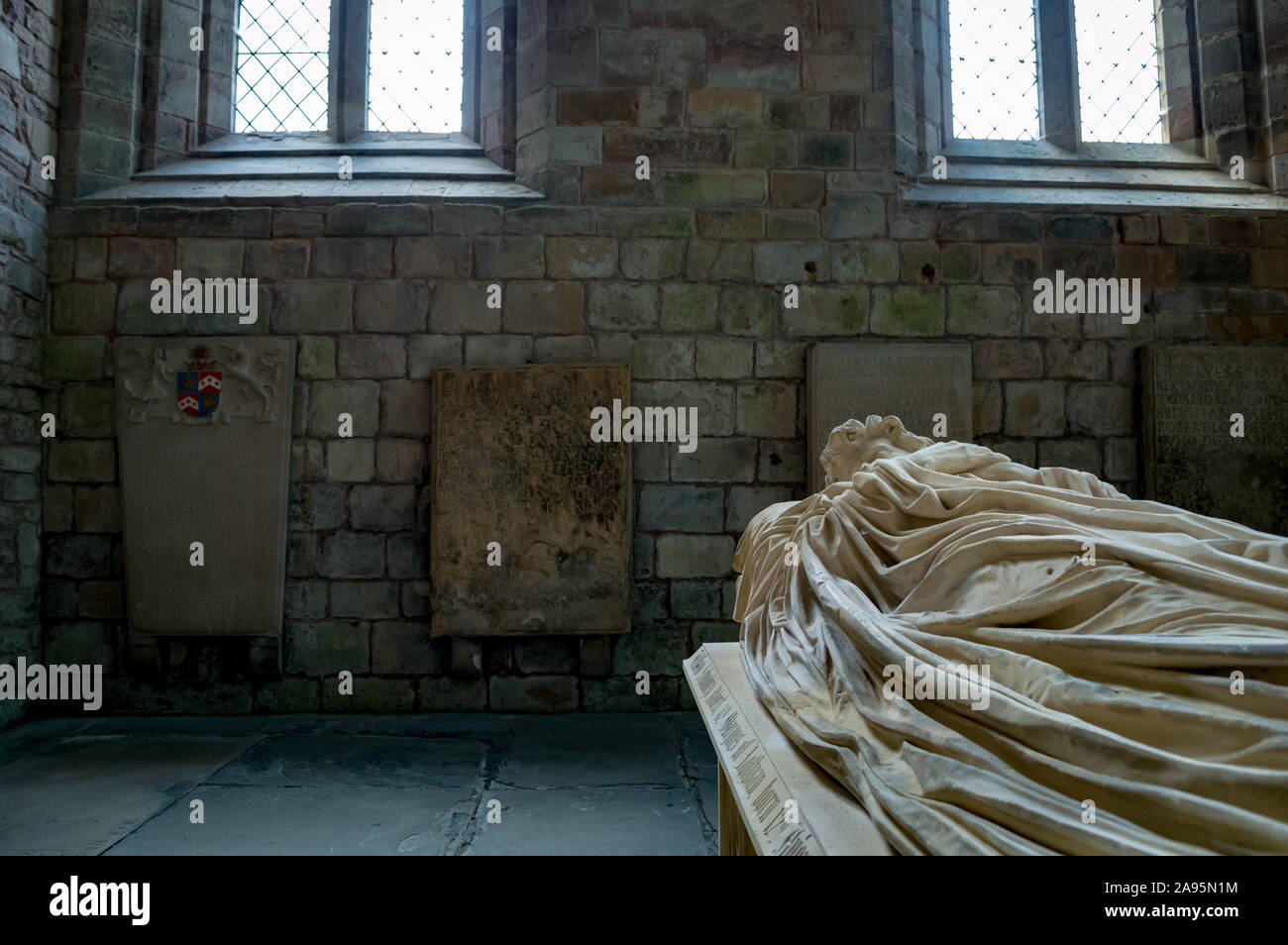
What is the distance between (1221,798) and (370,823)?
235 centimetres

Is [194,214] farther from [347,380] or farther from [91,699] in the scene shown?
[91,699]

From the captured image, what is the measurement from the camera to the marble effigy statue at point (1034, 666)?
3.15 ft

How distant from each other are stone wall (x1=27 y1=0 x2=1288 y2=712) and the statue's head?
1599 mm

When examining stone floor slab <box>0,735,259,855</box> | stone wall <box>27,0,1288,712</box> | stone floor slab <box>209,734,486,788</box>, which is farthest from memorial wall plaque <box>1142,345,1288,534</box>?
stone floor slab <box>0,735,259,855</box>

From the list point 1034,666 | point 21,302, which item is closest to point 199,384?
point 21,302

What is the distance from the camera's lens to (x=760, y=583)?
229cm

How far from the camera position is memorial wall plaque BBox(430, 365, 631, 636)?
159 inches

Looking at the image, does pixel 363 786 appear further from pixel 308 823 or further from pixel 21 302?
pixel 21 302

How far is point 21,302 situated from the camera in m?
4.05

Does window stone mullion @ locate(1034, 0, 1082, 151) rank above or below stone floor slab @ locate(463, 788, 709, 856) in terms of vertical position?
above

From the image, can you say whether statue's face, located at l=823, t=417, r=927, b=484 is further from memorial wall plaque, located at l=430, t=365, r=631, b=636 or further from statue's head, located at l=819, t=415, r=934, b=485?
memorial wall plaque, located at l=430, t=365, r=631, b=636

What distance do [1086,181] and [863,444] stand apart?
10.8 feet

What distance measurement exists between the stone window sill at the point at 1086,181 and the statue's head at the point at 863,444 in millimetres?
2342

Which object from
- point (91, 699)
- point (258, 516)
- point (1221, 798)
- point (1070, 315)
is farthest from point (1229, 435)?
point (91, 699)
